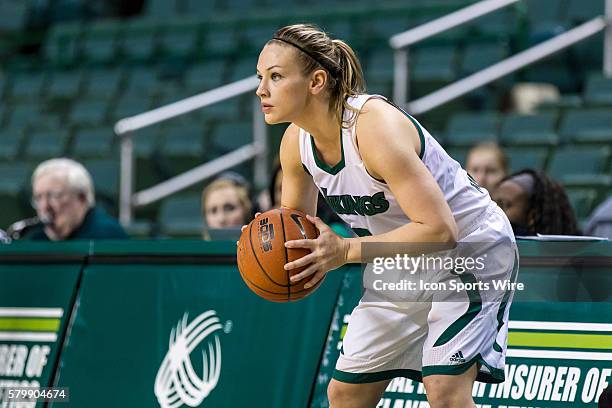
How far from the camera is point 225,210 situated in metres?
6.62

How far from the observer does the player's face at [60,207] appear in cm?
686

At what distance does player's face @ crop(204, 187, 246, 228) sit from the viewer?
21.7 ft

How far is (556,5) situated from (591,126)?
10.6 feet

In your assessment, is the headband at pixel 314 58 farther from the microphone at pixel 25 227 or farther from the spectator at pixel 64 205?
the microphone at pixel 25 227

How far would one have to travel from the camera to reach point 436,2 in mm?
12391

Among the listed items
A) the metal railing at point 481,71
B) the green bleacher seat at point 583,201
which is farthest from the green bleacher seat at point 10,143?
the green bleacher seat at point 583,201

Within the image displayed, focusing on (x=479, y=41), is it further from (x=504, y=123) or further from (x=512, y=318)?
(x=512, y=318)

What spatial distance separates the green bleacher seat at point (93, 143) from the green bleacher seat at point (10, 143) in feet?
2.75

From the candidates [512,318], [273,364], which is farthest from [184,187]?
[512,318]

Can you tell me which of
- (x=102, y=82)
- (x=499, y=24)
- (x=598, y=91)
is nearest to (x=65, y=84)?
(x=102, y=82)

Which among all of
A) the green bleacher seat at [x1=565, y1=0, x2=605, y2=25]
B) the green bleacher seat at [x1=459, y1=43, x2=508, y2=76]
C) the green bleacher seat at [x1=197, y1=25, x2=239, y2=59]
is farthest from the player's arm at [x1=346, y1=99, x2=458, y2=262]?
the green bleacher seat at [x1=197, y1=25, x2=239, y2=59]

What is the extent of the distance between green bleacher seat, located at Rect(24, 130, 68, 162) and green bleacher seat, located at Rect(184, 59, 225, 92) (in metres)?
1.52

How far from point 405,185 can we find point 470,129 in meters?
6.19

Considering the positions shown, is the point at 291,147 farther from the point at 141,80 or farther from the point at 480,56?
the point at 141,80
